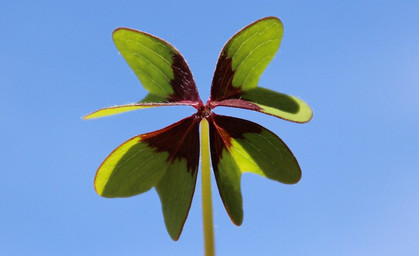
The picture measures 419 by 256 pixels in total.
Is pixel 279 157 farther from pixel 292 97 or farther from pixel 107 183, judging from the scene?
pixel 107 183

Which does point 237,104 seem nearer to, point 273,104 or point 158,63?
point 273,104

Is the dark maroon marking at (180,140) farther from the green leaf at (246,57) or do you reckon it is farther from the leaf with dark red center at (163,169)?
the green leaf at (246,57)

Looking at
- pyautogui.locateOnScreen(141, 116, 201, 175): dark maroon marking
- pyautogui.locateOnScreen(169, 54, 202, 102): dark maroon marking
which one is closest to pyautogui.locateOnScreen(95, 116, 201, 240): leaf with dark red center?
pyautogui.locateOnScreen(141, 116, 201, 175): dark maroon marking

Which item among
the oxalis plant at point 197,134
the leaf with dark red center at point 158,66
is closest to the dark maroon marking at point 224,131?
the oxalis plant at point 197,134

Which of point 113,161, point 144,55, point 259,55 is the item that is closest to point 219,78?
point 259,55

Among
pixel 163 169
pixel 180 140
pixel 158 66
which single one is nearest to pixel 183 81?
pixel 158 66

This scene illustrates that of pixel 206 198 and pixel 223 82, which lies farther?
pixel 223 82
